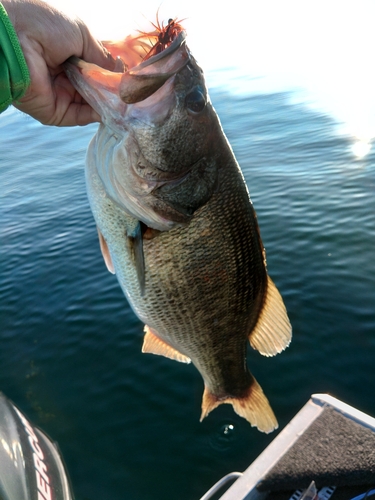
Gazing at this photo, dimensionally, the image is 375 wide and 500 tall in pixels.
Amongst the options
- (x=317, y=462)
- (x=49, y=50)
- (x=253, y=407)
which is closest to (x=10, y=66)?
(x=49, y=50)

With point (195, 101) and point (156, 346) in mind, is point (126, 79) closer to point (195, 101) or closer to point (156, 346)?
point (195, 101)

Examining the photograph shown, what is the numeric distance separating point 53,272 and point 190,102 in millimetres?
8021

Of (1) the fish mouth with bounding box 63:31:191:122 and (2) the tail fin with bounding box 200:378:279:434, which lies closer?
(1) the fish mouth with bounding box 63:31:191:122

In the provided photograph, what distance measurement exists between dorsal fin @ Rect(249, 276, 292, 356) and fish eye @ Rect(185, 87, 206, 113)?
3.57ft

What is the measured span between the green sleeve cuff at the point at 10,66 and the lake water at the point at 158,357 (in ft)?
14.3

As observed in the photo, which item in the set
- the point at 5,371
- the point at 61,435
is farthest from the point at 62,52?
the point at 5,371

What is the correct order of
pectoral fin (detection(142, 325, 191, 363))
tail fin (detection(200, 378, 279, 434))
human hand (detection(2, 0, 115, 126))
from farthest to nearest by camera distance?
tail fin (detection(200, 378, 279, 434))
pectoral fin (detection(142, 325, 191, 363))
human hand (detection(2, 0, 115, 126))

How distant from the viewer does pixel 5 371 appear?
21.1 feet

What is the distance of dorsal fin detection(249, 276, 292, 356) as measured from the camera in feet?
8.07

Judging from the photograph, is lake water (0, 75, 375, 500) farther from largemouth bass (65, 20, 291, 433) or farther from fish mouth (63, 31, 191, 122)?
fish mouth (63, 31, 191, 122)

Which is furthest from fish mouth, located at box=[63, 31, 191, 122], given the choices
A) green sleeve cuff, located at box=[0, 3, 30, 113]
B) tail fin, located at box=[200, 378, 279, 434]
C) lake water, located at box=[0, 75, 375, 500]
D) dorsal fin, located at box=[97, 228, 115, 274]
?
lake water, located at box=[0, 75, 375, 500]

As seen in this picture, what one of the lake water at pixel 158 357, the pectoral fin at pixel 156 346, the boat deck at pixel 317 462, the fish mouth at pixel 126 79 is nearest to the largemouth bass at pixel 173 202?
the fish mouth at pixel 126 79

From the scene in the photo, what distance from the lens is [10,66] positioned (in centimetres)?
176

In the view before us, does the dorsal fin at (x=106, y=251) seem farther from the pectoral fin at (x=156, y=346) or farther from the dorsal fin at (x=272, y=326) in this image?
the dorsal fin at (x=272, y=326)
